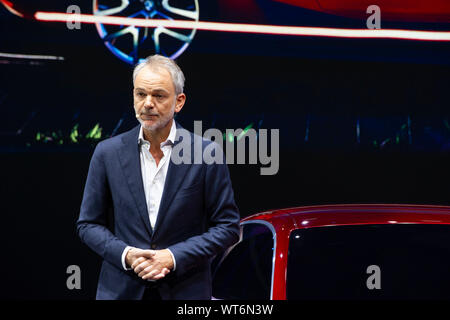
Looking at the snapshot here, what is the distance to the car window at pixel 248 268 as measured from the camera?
2146mm

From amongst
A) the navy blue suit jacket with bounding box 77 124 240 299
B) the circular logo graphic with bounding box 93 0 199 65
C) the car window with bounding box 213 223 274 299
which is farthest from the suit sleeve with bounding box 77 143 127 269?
the circular logo graphic with bounding box 93 0 199 65

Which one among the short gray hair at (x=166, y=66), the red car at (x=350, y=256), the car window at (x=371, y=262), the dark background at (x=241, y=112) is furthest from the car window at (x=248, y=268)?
the dark background at (x=241, y=112)

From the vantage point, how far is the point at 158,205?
1.70 meters

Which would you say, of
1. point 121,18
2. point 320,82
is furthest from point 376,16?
point 121,18

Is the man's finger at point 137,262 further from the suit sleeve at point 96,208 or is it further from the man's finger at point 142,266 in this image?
the suit sleeve at point 96,208

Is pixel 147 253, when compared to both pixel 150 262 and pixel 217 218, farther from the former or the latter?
pixel 217 218

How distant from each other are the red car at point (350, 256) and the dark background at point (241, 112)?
247cm

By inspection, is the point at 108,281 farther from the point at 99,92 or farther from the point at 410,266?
the point at 99,92

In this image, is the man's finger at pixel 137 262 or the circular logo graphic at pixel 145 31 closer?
the man's finger at pixel 137 262

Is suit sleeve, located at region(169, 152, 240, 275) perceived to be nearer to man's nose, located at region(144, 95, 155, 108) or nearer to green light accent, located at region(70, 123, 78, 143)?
man's nose, located at region(144, 95, 155, 108)

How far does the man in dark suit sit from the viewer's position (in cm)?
165

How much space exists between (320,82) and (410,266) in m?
2.80

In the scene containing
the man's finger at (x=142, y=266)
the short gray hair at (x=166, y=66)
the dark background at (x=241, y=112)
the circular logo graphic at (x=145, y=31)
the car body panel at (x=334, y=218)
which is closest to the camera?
the man's finger at (x=142, y=266)

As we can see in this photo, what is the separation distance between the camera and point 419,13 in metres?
4.48
